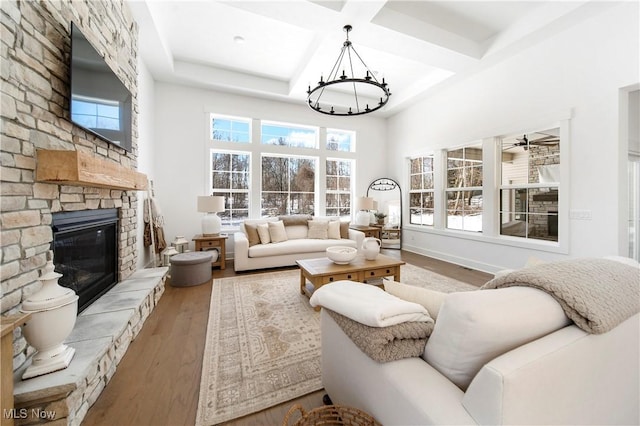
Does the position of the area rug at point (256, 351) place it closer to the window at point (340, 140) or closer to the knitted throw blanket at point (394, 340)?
the knitted throw blanket at point (394, 340)

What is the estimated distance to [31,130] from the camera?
1.43 meters

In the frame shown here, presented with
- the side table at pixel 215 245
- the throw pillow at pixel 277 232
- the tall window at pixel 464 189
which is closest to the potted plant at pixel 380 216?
the tall window at pixel 464 189

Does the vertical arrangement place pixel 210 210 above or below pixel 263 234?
above

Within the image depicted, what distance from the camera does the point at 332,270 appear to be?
8.75 feet

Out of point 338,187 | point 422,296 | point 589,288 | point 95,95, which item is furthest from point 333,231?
point 589,288

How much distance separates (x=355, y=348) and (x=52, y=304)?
57.9 inches

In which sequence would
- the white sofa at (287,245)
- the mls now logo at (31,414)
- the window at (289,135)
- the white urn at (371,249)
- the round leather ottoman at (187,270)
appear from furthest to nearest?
the window at (289,135), the white sofa at (287,245), the round leather ottoman at (187,270), the white urn at (371,249), the mls now logo at (31,414)

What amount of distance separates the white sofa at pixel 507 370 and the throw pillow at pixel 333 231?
11.7 feet

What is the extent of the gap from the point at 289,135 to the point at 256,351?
433 centimetres

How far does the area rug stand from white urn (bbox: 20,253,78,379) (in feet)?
2.50

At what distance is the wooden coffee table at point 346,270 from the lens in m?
2.61

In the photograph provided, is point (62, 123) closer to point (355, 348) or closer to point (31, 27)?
point (31, 27)

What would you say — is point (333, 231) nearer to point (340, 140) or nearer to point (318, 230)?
point (318, 230)

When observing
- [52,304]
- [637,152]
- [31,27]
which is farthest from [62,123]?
[637,152]
